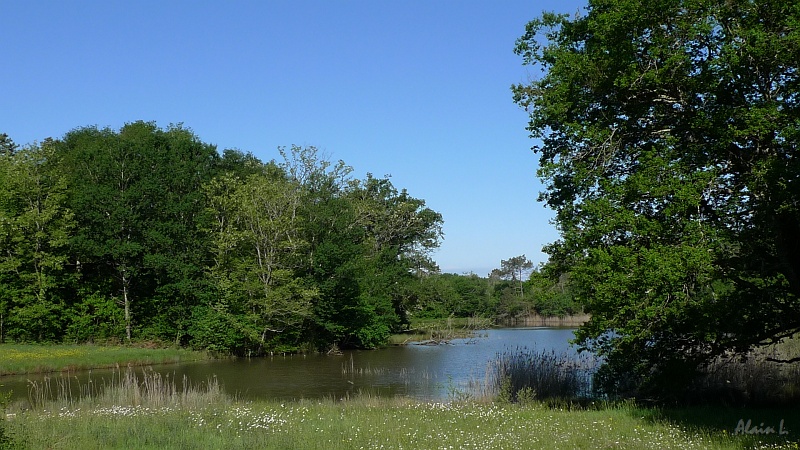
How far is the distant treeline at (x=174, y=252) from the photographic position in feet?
130

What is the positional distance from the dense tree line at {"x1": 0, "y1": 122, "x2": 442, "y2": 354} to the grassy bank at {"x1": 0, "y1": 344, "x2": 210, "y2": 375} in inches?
98.5

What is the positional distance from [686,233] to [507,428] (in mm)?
5149

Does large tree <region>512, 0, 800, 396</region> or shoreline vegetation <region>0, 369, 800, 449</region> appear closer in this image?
shoreline vegetation <region>0, 369, 800, 449</region>

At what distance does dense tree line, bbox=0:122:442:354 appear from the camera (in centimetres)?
3956

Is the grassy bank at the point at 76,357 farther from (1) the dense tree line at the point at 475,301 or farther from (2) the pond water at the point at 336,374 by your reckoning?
(1) the dense tree line at the point at 475,301

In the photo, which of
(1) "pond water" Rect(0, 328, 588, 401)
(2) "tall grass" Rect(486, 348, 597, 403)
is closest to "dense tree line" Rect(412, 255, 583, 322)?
(1) "pond water" Rect(0, 328, 588, 401)

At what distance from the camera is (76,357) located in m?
34.0

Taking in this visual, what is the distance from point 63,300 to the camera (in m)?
41.5

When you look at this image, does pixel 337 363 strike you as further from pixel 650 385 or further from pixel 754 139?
pixel 754 139
